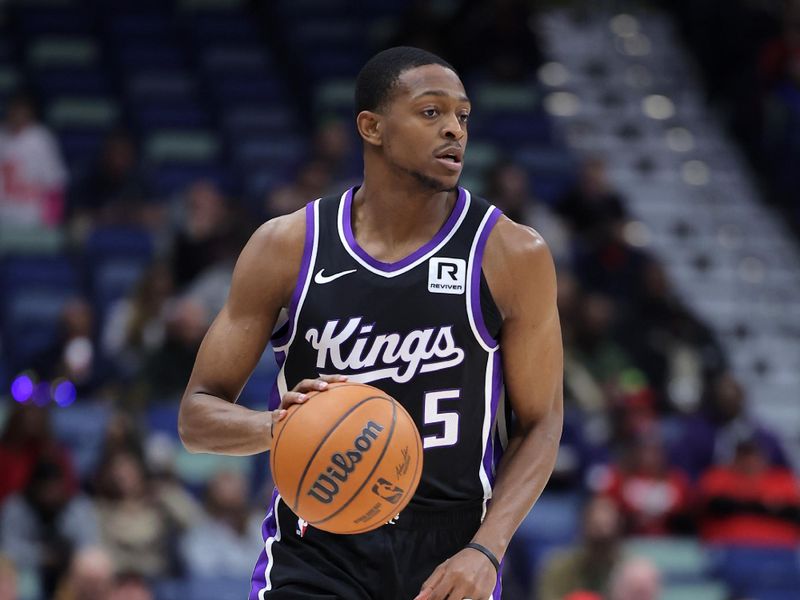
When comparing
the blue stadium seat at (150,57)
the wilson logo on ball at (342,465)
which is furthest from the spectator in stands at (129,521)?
the blue stadium seat at (150,57)

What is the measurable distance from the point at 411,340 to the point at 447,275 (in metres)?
0.21

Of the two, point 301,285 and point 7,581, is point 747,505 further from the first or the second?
point 301,285

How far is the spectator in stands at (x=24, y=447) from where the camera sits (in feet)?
28.5

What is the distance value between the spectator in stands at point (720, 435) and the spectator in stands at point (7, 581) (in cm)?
480

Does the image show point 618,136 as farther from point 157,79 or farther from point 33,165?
point 33,165

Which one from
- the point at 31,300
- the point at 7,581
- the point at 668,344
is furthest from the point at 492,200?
the point at 7,581

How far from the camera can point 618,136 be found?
14.9 m

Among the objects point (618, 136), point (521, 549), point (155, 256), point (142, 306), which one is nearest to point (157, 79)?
point (155, 256)

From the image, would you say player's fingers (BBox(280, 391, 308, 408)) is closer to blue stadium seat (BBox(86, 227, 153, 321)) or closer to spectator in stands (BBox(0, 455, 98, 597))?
spectator in stands (BBox(0, 455, 98, 597))

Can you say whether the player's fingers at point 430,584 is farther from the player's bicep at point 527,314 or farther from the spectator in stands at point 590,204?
the spectator in stands at point 590,204

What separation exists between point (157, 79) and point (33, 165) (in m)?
1.91

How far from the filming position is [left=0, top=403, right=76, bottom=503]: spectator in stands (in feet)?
28.5

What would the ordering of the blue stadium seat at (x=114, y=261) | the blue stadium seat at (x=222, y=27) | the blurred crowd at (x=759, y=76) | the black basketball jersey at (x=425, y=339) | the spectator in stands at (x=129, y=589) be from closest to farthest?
the black basketball jersey at (x=425, y=339) → the spectator in stands at (x=129, y=589) → the blue stadium seat at (x=114, y=261) → the blue stadium seat at (x=222, y=27) → the blurred crowd at (x=759, y=76)

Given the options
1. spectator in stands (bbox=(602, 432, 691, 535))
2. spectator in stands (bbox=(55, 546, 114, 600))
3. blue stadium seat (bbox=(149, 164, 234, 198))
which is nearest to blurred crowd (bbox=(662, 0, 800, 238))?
spectator in stands (bbox=(602, 432, 691, 535))
